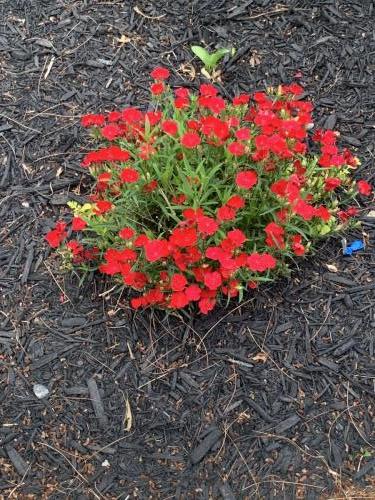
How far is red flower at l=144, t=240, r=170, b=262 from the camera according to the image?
263 centimetres

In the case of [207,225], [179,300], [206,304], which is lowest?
[206,304]

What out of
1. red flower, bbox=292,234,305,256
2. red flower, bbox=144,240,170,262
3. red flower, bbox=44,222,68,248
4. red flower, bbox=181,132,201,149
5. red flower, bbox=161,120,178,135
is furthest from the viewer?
red flower, bbox=44,222,68,248

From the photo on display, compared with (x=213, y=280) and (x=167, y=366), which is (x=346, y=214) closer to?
(x=213, y=280)

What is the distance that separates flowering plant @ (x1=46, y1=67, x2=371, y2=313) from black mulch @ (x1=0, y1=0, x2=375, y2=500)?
217 millimetres

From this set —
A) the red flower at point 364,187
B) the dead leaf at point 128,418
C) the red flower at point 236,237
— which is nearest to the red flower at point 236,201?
the red flower at point 236,237

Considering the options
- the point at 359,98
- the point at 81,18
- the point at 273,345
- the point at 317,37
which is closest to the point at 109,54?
the point at 81,18

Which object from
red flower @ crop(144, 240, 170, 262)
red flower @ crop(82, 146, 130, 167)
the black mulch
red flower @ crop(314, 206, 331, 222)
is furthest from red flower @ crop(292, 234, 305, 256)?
red flower @ crop(82, 146, 130, 167)

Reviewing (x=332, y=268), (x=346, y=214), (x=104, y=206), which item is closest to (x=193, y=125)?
(x=104, y=206)

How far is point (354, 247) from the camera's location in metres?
3.38

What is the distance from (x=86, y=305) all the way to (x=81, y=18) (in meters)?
2.28

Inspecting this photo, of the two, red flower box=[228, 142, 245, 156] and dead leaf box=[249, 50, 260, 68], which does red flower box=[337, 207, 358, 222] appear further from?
dead leaf box=[249, 50, 260, 68]

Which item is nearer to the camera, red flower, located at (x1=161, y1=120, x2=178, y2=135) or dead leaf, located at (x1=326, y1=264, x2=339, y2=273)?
red flower, located at (x1=161, y1=120, x2=178, y2=135)

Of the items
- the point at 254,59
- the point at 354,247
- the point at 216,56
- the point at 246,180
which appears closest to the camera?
the point at 246,180

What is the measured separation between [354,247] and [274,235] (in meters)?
0.73
